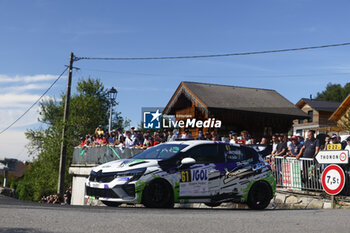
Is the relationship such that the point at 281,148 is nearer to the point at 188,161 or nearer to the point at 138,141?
the point at 188,161

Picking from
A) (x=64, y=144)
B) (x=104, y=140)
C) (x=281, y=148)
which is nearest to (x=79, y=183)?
(x=64, y=144)

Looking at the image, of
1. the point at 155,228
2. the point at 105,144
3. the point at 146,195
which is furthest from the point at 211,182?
the point at 105,144

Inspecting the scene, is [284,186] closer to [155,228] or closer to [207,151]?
[207,151]

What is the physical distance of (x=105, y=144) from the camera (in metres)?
22.4

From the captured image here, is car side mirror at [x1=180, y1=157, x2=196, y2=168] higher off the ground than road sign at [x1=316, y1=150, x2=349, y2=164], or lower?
lower

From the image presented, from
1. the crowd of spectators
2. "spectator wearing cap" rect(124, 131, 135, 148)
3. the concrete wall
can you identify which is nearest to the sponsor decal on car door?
the crowd of spectators

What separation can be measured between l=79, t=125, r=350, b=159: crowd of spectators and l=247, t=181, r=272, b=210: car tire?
8.93ft

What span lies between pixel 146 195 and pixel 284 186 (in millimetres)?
6352

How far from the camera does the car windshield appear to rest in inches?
Answer: 412

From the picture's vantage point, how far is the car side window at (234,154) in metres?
11.1

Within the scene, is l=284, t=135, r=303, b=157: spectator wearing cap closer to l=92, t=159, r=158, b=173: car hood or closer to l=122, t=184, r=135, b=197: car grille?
l=92, t=159, r=158, b=173: car hood

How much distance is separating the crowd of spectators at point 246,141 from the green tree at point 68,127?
9095 millimetres

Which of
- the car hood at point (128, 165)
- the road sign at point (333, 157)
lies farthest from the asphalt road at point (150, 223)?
the road sign at point (333, 157)

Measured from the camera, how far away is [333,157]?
39.2ft
